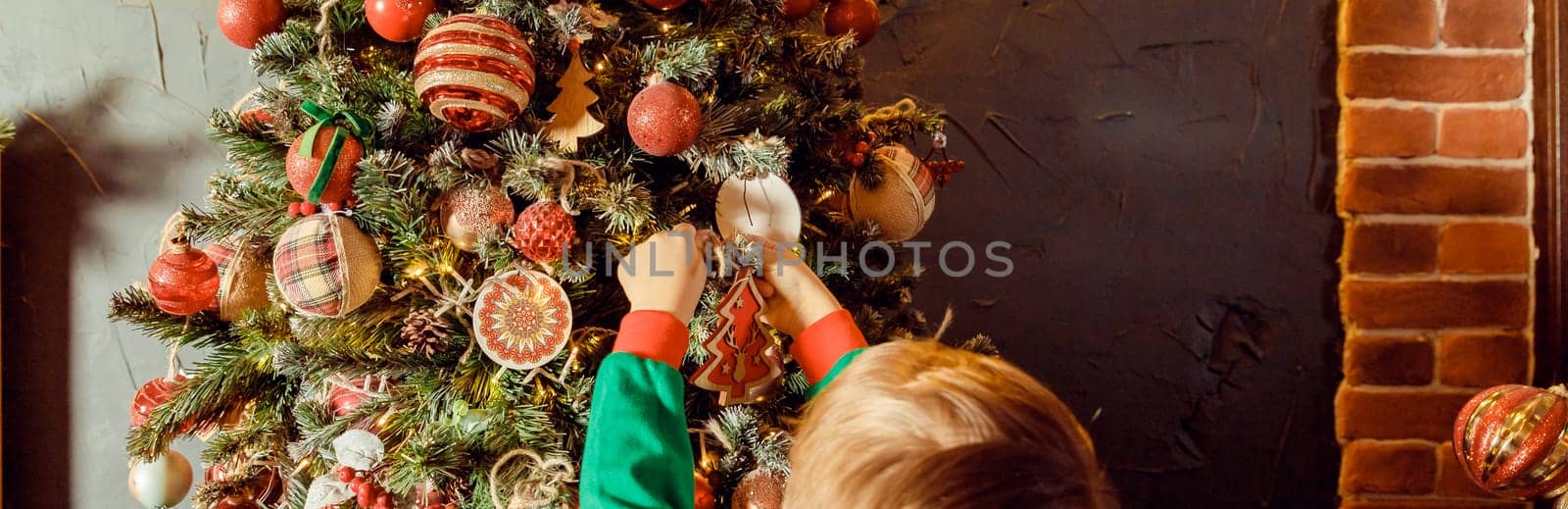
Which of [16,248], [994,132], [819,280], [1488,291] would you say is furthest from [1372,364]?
[16,248]

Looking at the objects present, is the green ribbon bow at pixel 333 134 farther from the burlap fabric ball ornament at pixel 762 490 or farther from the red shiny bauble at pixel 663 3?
the burlap fabric ball ornament at pixel 762 490

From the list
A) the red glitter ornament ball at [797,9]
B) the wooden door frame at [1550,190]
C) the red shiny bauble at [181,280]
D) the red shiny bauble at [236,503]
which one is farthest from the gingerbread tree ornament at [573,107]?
the wooden door frame at [1550,190]

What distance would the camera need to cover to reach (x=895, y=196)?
0.83m

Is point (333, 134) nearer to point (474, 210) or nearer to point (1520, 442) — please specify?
point (474, 210)

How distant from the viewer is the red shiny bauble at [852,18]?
2.93 feet

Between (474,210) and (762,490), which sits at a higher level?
(474,210)

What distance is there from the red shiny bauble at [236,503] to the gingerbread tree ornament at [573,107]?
1.64ft

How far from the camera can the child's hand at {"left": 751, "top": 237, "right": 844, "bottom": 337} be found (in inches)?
28.7

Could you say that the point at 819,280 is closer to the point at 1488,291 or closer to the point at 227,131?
the point at 227,131

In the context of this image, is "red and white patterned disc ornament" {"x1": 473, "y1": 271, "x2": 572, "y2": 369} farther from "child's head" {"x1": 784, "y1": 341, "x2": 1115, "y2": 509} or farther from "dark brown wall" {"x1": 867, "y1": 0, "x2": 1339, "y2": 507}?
"dark brown wall" {"x1": 867, "y1": 0, "x2": 1339, "y2": 507}

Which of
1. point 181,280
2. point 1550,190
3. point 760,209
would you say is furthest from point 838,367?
point 1550,190

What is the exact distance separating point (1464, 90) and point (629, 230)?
1170 mm

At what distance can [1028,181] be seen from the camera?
1.25 m

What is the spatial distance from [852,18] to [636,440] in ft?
1.66
